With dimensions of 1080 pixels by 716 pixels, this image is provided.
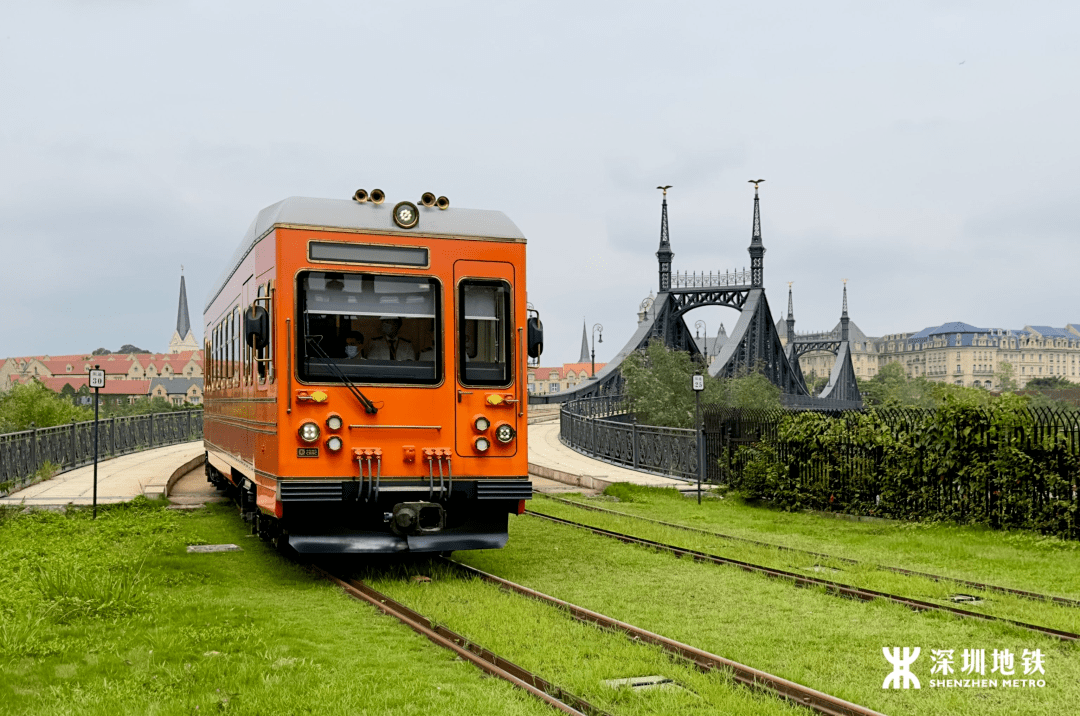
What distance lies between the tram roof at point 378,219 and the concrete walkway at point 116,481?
8415 millimetres

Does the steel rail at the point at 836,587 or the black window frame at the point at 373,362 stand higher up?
the black window frame at the point at 373,362

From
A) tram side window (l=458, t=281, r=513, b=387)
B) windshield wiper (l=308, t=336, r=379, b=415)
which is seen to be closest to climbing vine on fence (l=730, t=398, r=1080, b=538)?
tram side window (l=458, t=281, r=513, b=387)

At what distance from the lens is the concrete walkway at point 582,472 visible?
22094 mm

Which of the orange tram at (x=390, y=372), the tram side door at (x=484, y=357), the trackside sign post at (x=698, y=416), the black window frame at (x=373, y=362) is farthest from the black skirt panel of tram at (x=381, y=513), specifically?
the trackside sign post at (x=698, y=416)

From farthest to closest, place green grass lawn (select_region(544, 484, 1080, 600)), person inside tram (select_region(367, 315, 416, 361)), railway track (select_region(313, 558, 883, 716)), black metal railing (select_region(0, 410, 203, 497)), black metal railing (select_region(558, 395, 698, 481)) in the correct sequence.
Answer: black metal railing (select_region(558, 395, 698, 481))
black metal railing (select_region(0, 410, 203, 497))
green grass lawn (select_region(544, 484, 1080, 600))
person inside tram (select_region(367, 315, 416, 361))
railway track (select_region(313, 558, 883, 716))

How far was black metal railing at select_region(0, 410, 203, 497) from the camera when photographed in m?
19.4

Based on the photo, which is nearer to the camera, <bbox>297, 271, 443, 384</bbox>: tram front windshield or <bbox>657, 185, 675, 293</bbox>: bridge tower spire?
<bbox>297, 271, 443, 384</bbox>: tram front windshield

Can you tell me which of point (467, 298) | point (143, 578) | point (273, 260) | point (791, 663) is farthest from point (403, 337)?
point (791, 663)

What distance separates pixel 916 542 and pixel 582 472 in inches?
470

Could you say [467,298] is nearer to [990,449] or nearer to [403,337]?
[403,337]

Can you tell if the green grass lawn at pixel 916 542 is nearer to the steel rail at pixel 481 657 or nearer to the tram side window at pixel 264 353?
the steel rail at pixel 481 657

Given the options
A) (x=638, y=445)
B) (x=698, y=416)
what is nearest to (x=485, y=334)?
(x=698, y=416)

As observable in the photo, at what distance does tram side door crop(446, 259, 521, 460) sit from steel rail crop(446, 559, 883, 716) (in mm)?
1854

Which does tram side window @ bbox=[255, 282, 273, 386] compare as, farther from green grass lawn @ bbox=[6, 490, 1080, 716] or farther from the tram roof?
green grass lawn @ bbox=[6, 490, 1080, 716]
